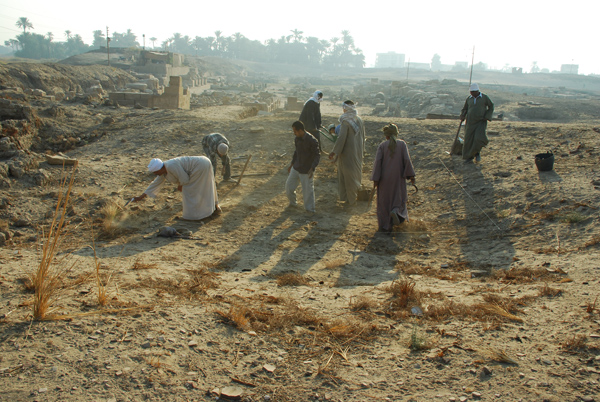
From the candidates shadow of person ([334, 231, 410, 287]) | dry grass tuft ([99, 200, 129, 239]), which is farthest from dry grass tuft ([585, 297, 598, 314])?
dry grass tuft ([99, 200, 129, 239])

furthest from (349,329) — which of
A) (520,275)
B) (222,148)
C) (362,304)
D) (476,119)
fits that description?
(476,119)

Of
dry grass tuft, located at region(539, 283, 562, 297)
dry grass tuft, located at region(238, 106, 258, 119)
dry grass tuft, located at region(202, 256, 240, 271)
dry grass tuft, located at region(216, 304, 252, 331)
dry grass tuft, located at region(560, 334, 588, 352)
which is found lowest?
dry grass tuft, located at region(202, 256, 240, 271)

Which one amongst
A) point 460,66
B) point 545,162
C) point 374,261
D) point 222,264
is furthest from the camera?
point 460,66

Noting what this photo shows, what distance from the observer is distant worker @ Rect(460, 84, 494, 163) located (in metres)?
7.80

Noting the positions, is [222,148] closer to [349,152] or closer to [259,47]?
[349,152]

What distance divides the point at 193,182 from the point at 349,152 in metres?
2.48

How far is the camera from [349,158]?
6.91 m

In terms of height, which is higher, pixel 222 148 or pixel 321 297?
pixel 222 148

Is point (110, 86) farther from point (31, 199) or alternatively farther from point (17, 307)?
point (17, 307)

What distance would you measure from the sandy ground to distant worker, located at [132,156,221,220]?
0.24m

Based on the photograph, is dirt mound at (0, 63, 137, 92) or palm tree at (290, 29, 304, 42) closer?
dirt mound at (0, 63, 137, 92)

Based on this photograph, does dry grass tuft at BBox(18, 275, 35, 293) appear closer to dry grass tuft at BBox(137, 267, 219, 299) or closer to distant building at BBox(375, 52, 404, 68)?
dry grass tuft at BBox(137, 267, 219, 299)

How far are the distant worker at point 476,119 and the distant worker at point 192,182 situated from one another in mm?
4842

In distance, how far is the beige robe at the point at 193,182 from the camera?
570cm
